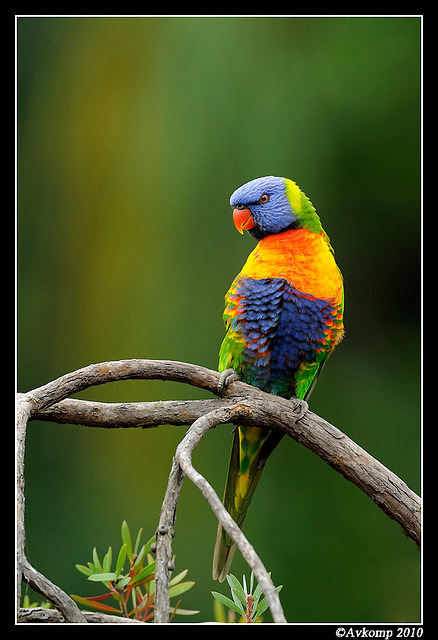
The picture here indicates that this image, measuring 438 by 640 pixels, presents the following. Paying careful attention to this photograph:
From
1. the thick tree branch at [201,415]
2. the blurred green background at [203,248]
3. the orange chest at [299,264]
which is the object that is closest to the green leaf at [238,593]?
the thick tree branch at [201,415]

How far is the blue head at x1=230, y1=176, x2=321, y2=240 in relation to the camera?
66.2 inches

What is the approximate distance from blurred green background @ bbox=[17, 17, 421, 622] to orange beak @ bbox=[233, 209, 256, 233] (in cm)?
76

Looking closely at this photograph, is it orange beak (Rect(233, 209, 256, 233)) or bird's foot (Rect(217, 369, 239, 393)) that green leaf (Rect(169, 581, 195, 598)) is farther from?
orange beak (Rect(233, 209, 256, 233))

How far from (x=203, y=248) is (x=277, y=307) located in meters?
1.16

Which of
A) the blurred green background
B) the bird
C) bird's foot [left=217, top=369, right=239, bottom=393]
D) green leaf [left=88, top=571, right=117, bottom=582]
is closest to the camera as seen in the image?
green leaf [left=88, top=571, right=117, bottom=582]

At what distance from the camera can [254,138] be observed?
2.54 meters

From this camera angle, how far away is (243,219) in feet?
5.64

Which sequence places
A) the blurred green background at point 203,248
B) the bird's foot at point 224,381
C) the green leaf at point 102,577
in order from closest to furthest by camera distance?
the green leaf at point 102,577 < the bird's foot at point 224,381 < the blurred green background at point 203,248

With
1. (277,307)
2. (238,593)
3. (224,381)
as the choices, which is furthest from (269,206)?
(238,593)

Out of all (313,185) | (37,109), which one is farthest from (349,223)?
(37,109)

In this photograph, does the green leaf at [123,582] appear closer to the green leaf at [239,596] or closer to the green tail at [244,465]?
the green leaf at [239,596]

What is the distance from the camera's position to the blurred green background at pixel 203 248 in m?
2.55

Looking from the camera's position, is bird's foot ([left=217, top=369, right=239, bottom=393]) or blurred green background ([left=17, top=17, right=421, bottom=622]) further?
blurred green background ([left=17, top=17, right=421, bottom=622])

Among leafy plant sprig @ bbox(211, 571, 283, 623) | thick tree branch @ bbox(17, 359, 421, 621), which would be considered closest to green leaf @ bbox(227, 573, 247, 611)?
leafy plant sprig @ bbox(211, 571, 283, 623)
